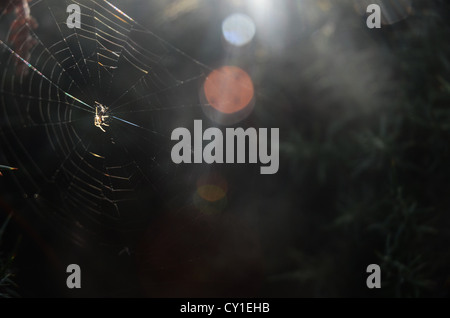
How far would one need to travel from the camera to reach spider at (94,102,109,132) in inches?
49.3

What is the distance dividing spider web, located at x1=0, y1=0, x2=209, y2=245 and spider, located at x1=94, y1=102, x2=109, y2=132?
0.05 feet

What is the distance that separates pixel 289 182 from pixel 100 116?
75 centimetres

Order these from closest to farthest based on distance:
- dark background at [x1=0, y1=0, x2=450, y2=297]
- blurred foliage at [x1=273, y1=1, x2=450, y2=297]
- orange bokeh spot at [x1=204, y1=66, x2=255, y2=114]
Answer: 1. blurred foliage at [x1=273, y1=1, x2=450, y2=297]
2. dark background at [x1=0, y1=0, x2=450, y2=297]
3. orange bokeh spot at [x1=204, y1=66, x2=255, y2=114]

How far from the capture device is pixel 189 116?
134 cm

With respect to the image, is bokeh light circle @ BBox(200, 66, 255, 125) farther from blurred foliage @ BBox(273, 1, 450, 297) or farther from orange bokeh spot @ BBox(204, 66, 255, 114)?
blurred foliage @ BBox(273, 1, 450, 297)

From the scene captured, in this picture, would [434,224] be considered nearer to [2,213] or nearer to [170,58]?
[170,58]

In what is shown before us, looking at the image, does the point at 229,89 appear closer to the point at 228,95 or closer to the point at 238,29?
the point at 228,95

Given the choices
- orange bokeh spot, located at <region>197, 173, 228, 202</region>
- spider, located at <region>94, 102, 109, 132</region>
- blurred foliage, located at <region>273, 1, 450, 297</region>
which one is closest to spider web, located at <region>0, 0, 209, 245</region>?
spider, located at <region>94, 102, 109, 132</region>

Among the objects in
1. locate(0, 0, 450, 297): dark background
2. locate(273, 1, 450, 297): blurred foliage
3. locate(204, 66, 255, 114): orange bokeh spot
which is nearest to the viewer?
locate(273, 1, 450, 297): blurred foliage

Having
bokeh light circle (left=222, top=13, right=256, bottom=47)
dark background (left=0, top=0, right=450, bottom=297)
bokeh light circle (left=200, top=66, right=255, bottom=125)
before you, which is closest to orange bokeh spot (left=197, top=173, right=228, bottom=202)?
dark background (left=0, top=0, right=450, bottom=297)

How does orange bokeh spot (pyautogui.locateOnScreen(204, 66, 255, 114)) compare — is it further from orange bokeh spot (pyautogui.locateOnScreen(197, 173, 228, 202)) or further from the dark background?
orange bokeh spot (pyautogui.locateOnScreen(197, 173, 228, 202))

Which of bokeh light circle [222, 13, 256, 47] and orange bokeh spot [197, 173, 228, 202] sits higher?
bokeh light circle [222, 13, 256, 47]

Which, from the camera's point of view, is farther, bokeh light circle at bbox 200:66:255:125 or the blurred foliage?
bokeh light circle at bbox 200:66:255:125

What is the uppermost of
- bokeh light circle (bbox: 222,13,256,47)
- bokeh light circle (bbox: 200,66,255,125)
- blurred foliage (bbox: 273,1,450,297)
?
bokeh light circle (bbox: 222,13,256,47)
